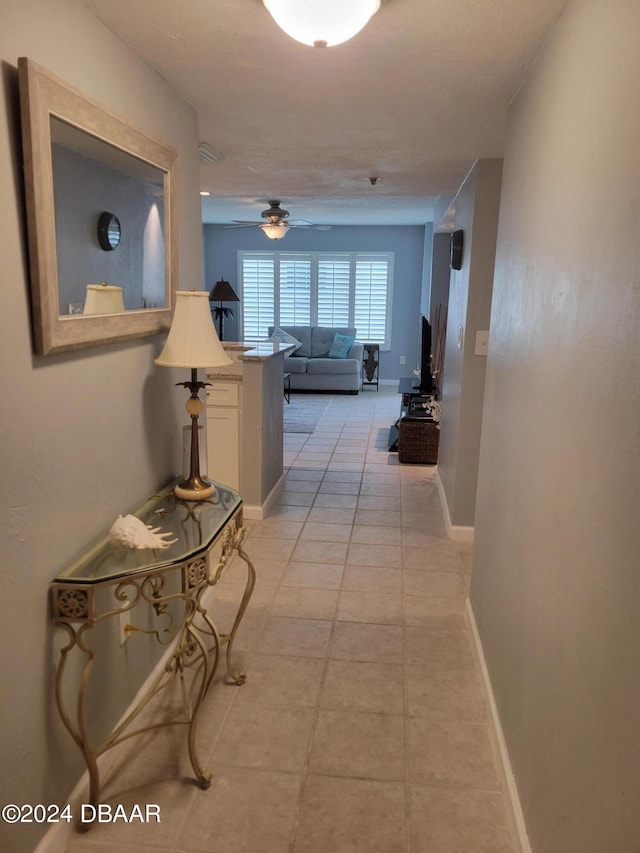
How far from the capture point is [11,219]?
1.28 m

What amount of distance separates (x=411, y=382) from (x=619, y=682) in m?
5.43

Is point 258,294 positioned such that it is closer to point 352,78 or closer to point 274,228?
point 274,228

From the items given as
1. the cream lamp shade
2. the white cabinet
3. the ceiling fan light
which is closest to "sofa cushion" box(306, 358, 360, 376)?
the ceiling fan light

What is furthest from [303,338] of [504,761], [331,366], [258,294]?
[504,761]

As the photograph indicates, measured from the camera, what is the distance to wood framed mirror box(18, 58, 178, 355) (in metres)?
1.33

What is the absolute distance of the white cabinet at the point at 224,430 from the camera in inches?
148

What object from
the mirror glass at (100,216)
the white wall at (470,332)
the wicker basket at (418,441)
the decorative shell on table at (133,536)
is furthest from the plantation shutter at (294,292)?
the decorative shell on table at (133,536)

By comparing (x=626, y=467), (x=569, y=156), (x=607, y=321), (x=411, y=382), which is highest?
(x=569, y=156)

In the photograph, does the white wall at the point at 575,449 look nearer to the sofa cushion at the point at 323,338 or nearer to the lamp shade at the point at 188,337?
the lamp shade at the point at 188,337

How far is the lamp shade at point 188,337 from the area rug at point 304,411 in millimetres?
4275

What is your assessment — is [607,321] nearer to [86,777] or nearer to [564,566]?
[564,566]

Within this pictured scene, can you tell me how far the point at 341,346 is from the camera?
28.1ft

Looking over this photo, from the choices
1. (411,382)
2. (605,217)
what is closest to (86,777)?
(605,217)

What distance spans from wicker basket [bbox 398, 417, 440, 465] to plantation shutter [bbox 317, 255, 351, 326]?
169 inches
